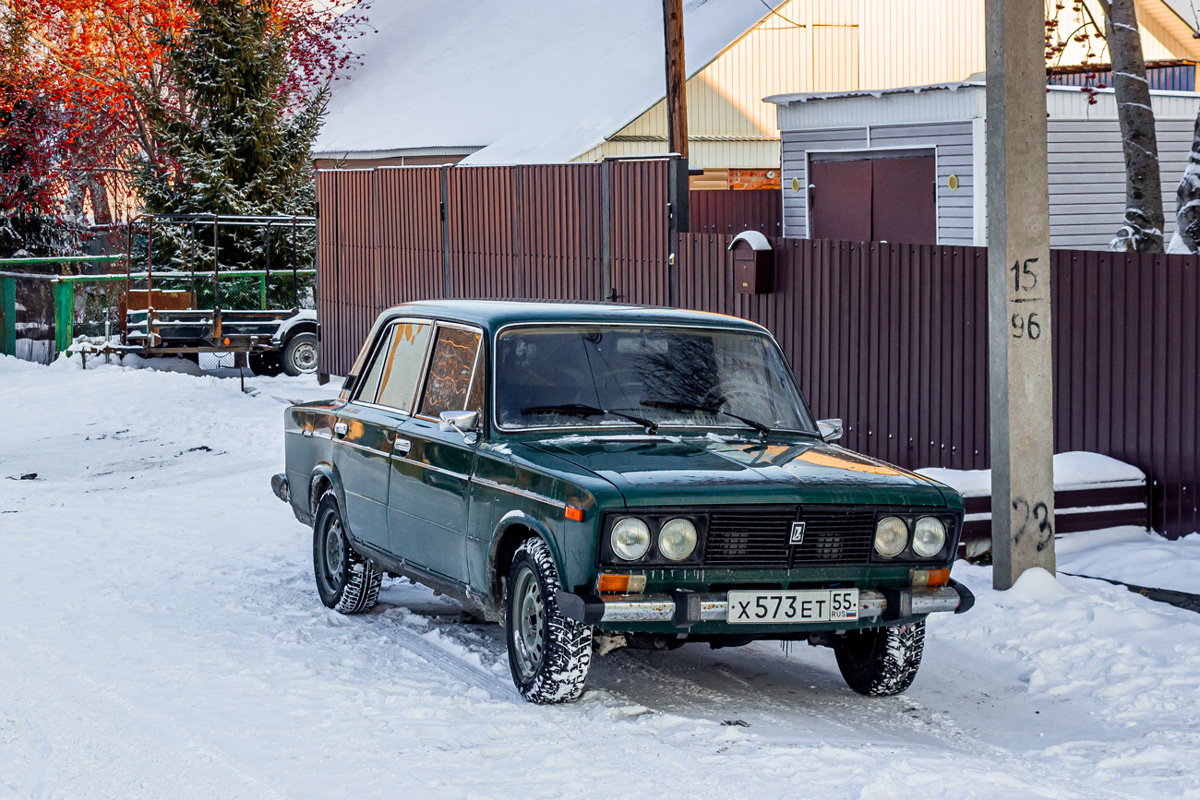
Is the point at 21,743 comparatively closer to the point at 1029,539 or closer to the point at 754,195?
the point at 1029,539

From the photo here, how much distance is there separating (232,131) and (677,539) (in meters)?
26.5

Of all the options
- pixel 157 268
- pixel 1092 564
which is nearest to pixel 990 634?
pixel 1092 564

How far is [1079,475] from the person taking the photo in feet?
33.5

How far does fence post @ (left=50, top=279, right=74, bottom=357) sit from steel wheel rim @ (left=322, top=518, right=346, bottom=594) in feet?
56.2

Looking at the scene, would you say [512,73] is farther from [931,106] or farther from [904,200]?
[931,106]

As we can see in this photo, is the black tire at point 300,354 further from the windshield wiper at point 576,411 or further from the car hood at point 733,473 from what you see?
the car hood at point 733,473

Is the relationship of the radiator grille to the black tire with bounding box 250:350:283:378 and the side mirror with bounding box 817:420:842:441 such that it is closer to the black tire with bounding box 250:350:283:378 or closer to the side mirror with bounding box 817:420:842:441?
the side mirror with bounding box 817:420:842:441

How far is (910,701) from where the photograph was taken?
698cm

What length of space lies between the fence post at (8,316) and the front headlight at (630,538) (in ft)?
72.8

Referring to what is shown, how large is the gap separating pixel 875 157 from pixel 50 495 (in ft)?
39.0

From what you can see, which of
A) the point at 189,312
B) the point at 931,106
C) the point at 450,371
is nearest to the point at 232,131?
the point at 189,312

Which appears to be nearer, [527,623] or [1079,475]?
[527,623]

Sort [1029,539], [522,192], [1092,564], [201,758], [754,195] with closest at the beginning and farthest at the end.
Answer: [201,758]
[1029,539]
[1092,564]
[522,192]
[754,195]

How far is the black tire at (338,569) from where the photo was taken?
859 centimetres
